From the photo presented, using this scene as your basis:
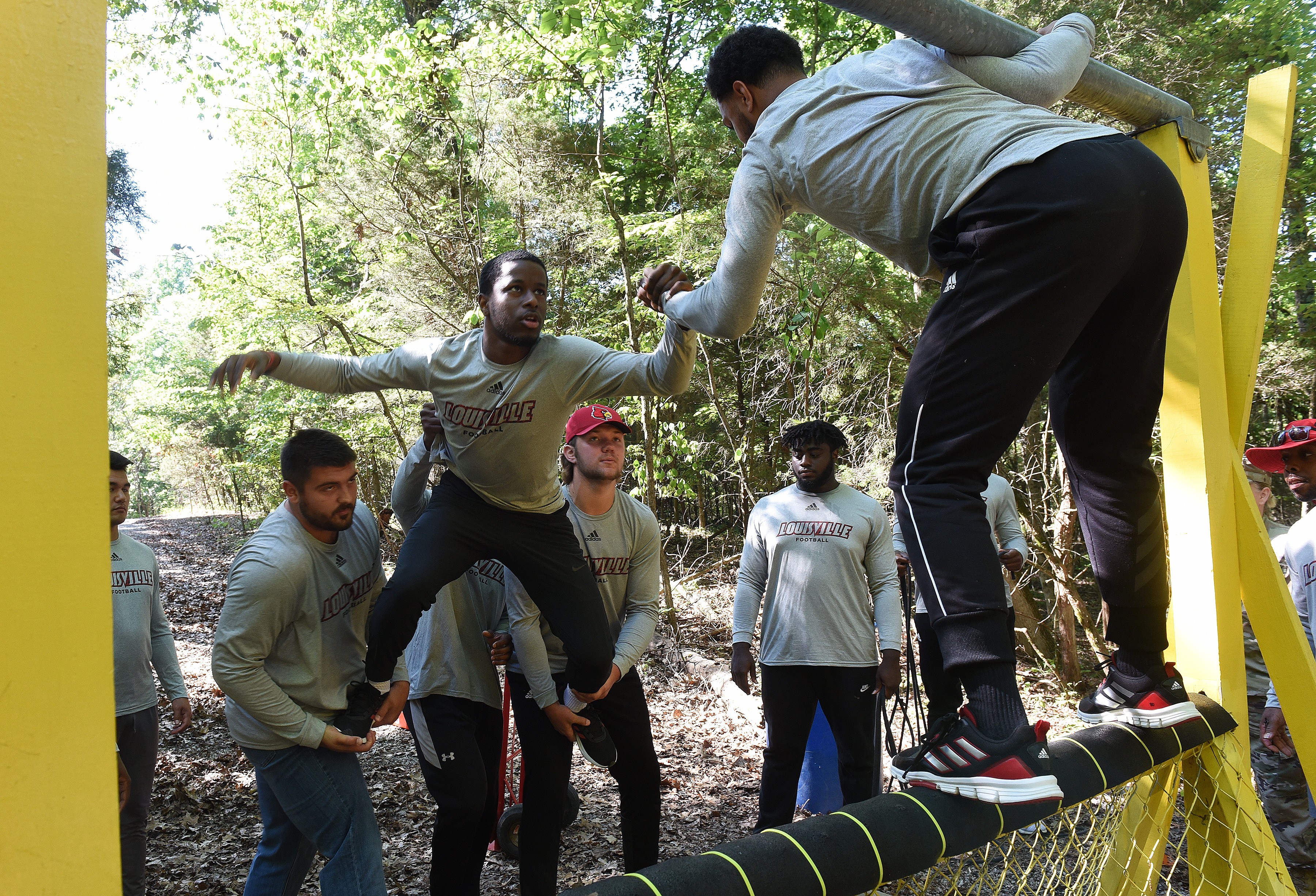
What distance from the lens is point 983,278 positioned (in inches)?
64.2

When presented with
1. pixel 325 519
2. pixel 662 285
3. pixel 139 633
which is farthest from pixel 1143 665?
pixel 139 633

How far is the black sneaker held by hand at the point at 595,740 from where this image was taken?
379 cm

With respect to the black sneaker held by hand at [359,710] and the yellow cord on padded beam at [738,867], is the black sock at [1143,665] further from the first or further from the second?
the black sneaker held by hand at [359,710]

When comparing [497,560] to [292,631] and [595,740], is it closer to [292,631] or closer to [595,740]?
[292,631]

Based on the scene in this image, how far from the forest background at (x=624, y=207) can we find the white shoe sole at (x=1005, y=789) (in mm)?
4799

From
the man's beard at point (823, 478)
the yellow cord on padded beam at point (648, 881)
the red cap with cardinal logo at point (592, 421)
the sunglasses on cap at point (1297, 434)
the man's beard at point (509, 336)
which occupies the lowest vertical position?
the yellow cord on padded beam at point (648, 881)

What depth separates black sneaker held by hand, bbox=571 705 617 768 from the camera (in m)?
3.79

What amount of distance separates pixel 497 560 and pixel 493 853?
2427 mm

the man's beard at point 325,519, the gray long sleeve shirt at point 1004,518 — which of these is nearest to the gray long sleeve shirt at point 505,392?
the man's beard at point 325,519

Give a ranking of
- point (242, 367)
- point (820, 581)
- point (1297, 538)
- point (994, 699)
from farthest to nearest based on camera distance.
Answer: point (820, 581), point (1297, 538), point (242, 367), point (994, 699)

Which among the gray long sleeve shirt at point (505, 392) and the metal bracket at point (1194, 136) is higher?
the metal bracket at point (1194, 136)

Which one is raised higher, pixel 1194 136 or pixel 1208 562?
pixel 1194 136

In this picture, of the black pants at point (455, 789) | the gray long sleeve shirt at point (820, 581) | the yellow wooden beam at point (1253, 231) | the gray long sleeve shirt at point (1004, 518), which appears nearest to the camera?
the yellow wooden beam at point (1253, 231)

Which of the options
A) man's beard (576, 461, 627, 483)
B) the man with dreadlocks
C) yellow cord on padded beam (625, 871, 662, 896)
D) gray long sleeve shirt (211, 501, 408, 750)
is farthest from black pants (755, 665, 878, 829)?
Result: yellow cord on padded beam (625, 871, 662, 896)
